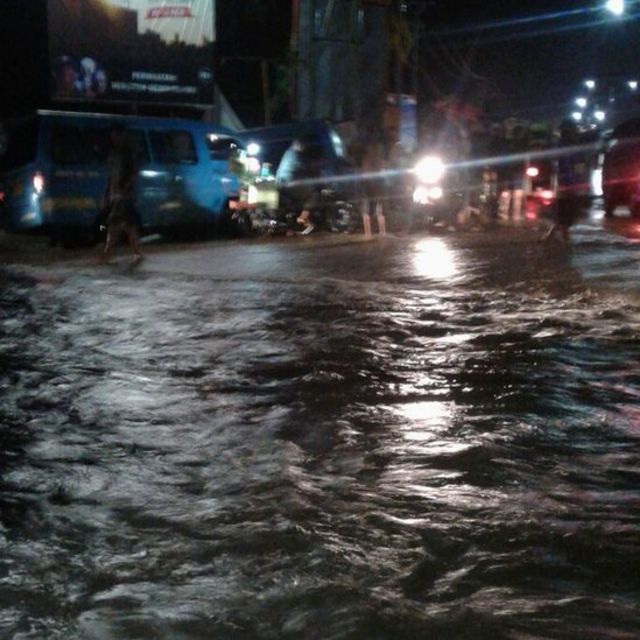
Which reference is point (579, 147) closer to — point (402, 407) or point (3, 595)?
point (402, 407)

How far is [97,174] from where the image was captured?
595 inches

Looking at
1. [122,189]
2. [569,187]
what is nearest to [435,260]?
[569,187]

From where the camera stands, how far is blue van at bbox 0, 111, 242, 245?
14.8 metres

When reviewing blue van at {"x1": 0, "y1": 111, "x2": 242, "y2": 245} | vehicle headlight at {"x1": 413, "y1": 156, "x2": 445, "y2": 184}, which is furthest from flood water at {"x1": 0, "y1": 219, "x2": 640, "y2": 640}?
vehicle headlight at {"x1": 413, "y1": 156, "x2": 445, "y2": 184}

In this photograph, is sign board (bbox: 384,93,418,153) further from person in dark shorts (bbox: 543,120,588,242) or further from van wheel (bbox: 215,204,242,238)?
person in dark shorts (bbox: 543,120,588,242)

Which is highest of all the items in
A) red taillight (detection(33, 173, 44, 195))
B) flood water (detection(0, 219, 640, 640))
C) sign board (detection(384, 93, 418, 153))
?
sign board (detection(384, 93, 418, 153))

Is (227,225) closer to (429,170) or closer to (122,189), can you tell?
(429,170)

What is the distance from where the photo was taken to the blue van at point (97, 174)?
14.8 m

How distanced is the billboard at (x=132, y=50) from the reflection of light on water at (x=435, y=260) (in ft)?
40.4

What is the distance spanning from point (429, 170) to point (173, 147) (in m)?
4.53

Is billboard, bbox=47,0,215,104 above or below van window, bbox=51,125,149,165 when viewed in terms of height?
above

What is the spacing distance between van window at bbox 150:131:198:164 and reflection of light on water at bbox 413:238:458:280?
4283mm

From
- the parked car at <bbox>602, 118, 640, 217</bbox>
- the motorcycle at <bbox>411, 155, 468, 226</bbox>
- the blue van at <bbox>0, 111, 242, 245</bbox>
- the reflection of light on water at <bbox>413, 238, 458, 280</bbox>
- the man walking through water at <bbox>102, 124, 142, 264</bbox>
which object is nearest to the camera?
the reflection of light on water at <bbox>413, 238, 458, 280</bbox>

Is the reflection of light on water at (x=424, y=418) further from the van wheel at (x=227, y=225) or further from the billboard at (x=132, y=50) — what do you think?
the billboard at (x=132, y=50)
